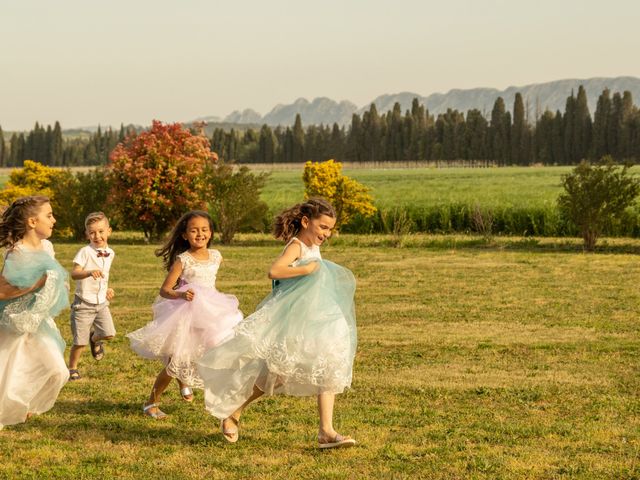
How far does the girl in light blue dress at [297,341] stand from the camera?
6.91m

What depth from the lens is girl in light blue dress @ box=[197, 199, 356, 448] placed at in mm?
6910

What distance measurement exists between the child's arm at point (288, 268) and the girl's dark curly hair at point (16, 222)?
1.95 m

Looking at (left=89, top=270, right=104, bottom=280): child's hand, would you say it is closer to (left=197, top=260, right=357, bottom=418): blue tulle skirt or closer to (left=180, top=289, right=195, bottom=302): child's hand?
(left=180, top=289, right=195, bottom=302): child's hand

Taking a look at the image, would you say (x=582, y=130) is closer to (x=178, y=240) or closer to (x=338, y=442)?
(x=178, y=240)

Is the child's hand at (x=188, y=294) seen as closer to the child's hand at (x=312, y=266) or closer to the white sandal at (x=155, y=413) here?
the white sandal at (x=155, y=413)

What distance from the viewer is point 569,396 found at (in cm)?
897

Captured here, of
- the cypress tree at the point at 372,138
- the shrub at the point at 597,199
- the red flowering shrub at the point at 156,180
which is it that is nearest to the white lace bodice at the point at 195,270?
the shrub at the point at 597,199

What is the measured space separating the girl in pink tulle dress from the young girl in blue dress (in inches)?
30.1

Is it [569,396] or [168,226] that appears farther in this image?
[168,226]

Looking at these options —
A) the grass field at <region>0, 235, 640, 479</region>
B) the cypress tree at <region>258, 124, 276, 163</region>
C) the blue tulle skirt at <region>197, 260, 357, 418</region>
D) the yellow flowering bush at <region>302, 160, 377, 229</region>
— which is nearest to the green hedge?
the yellow flowering bush at <region>302, 160, 377, 229</region>

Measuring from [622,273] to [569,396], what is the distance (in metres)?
13.1

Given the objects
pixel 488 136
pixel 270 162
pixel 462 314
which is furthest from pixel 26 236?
pixel 270 162

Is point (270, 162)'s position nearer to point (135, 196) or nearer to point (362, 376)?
point (135, 196)

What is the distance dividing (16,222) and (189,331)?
157 cm
